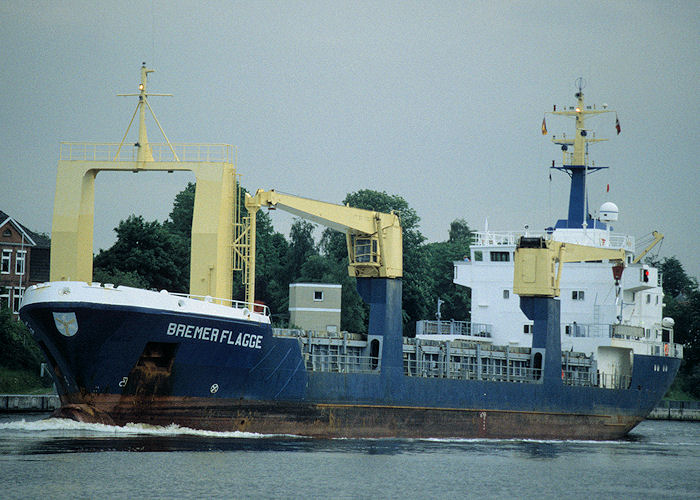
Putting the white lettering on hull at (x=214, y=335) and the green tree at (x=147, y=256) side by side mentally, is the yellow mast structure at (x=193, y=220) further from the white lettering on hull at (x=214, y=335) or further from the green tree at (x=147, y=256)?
the green tree at (x=147, y=256)

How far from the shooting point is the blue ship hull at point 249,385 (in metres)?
30.9

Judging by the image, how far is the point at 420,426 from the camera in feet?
124

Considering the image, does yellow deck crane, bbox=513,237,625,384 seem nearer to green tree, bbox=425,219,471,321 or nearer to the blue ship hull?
the blue ship hull

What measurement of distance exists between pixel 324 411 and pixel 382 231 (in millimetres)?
6228

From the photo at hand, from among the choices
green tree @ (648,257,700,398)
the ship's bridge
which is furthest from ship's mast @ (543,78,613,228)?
green tree @ (648,257,700,398)

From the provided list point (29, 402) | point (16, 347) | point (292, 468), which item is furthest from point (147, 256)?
point (292, 468)

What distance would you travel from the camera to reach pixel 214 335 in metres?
32.1

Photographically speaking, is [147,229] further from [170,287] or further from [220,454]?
[220,454]

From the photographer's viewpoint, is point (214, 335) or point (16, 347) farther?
point (16, 347)

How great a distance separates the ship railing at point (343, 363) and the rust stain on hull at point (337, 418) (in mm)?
1366

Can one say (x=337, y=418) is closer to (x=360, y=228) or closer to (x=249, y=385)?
(x=249, y=385)

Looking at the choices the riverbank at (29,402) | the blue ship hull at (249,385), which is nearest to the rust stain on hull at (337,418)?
the blue ship hull at (249,385)

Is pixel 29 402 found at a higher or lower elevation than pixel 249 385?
lower

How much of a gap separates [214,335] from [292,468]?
5.12 meters
